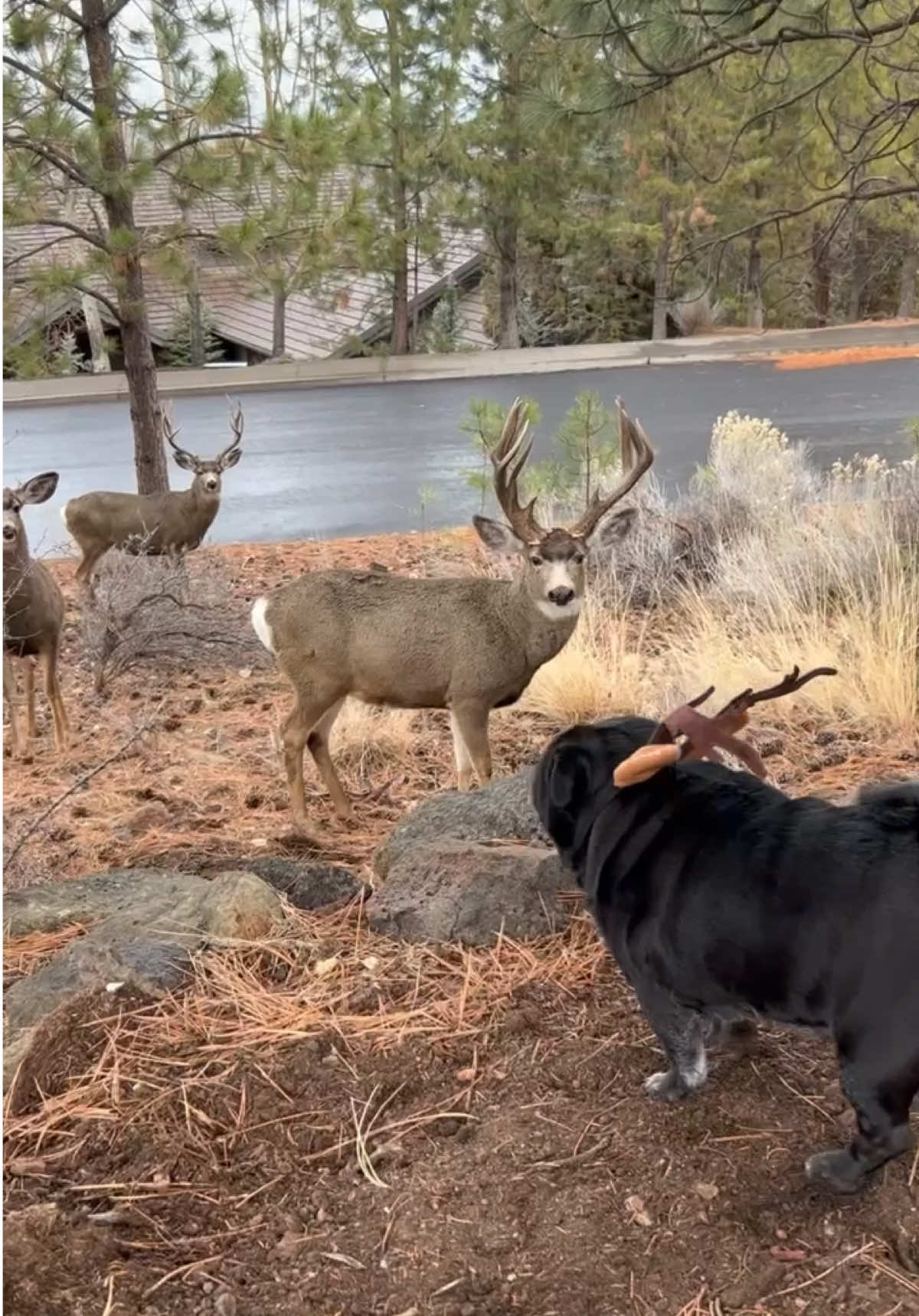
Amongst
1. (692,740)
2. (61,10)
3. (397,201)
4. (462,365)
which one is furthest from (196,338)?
(692,740)

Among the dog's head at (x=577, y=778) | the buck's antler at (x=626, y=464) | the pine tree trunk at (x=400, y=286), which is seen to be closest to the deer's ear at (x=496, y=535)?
the buck's antler at (x=626, y=464)

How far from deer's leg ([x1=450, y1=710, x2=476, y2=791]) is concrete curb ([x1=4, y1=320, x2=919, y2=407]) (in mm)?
18258

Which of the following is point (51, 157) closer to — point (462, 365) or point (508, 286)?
point (462, 365)

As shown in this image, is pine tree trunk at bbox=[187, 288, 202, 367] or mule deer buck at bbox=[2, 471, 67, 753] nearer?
mule deer buck at bbox=[2, 471, 67, 753]

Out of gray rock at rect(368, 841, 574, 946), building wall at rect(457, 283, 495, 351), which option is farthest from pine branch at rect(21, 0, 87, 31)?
building wall at rect(457, 283, 495, 351)

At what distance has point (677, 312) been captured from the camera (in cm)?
2953

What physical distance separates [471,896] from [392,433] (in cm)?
1543

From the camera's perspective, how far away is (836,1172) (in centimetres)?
220

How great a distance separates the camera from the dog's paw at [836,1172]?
2.18 meters

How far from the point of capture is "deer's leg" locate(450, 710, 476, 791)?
5.59m

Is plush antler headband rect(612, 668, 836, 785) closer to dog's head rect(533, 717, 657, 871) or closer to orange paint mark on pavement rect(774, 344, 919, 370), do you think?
dog's head rect(533, 717, 657, 871)

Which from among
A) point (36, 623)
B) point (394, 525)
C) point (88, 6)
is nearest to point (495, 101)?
point (394, 525)

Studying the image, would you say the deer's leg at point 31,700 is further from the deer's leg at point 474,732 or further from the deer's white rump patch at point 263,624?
the deer's leg at point 474,732

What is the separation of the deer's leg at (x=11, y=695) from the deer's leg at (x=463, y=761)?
238cm
